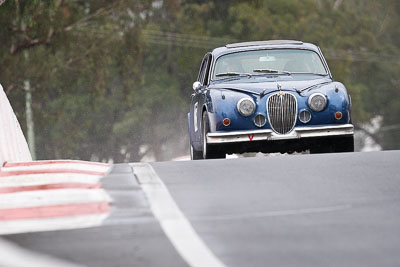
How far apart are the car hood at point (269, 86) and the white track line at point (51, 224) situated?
6.09 metres

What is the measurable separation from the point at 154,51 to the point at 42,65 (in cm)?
1944

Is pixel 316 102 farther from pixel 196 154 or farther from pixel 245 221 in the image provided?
pixel 245 221

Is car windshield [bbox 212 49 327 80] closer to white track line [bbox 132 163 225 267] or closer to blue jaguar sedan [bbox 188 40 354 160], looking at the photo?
blue jaguar sedan [bbox 188 40 354 160]

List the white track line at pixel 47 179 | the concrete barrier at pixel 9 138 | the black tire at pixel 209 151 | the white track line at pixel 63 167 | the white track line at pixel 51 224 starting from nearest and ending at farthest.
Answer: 1. the white track line at pixel 51 224
2. the white track line at pixel 47 179
3. the white track line at pixel 63 167
4. the concrete barrier at pixel 9 138
5. the black tire at pixel 209 151

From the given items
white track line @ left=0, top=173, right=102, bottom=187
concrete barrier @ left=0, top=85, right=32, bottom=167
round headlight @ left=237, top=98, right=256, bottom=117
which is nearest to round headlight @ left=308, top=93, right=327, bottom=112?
round headlight @ left=237, top=98, right=256, bottom=117

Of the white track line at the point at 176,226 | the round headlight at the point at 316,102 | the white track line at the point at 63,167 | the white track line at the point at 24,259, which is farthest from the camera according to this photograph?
the round headlight at the point at 316,102

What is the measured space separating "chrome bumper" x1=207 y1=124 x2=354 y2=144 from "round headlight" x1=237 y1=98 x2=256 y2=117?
9.3 inches

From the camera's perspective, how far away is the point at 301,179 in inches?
356

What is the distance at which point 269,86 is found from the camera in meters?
13.0

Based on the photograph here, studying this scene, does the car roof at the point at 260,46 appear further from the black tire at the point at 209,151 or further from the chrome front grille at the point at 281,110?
the chrome front grille at the point at 281,110

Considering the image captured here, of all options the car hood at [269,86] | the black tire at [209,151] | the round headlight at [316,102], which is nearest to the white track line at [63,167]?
the black tire at [209,151]

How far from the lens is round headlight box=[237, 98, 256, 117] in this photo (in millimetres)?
12844

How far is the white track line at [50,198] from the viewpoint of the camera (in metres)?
7.64

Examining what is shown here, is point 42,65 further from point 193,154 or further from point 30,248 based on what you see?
point 30,248
